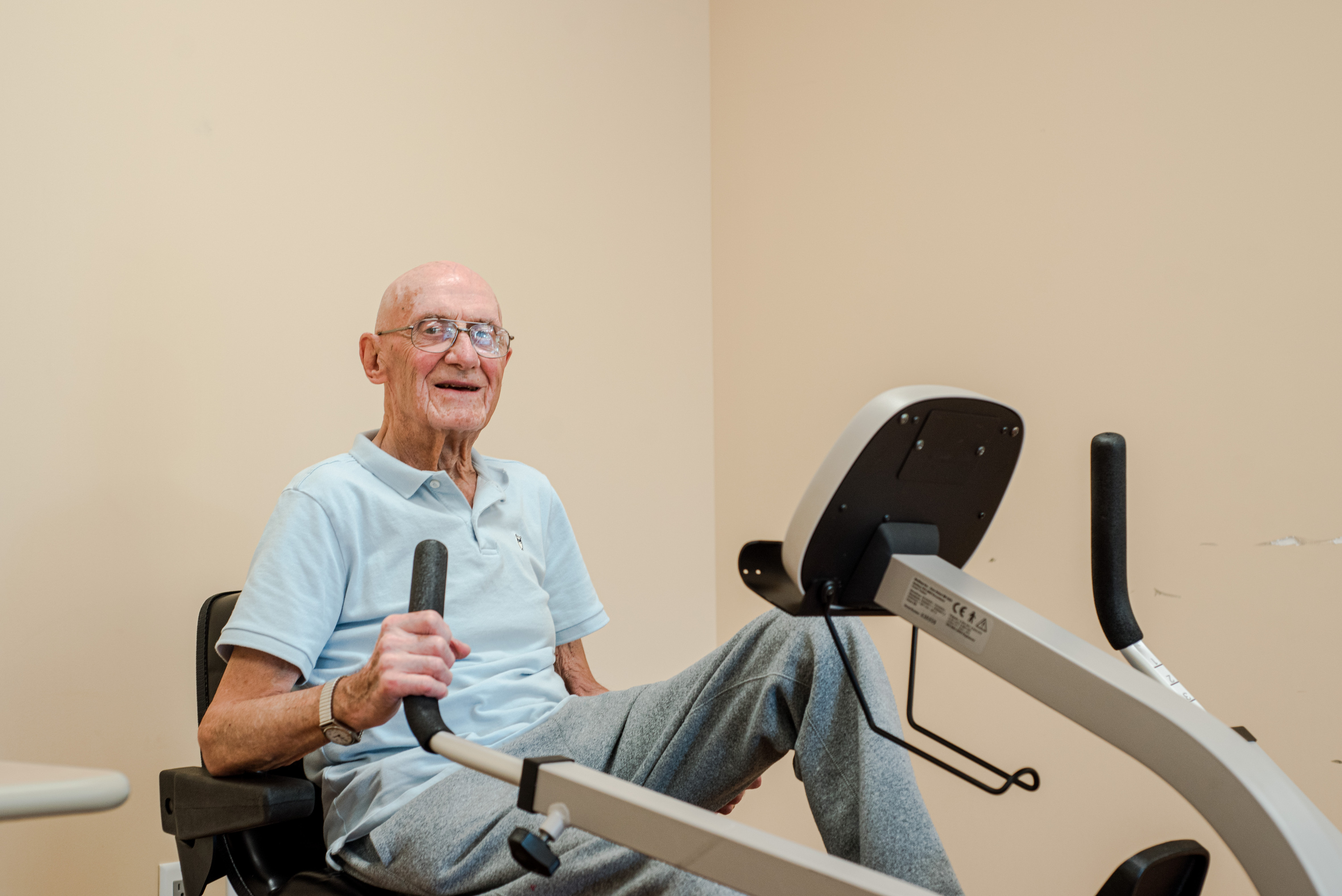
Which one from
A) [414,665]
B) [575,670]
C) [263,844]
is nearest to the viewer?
[414,665]

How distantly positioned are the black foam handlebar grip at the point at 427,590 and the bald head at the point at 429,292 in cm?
69

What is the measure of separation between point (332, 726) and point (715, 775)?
1.42 feet

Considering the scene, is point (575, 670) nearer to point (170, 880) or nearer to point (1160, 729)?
point (170, 880)

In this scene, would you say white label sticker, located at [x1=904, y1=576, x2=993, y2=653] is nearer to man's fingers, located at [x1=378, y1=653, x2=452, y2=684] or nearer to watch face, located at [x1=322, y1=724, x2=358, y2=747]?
man's fingers, located at [x1=378, y1=653, x2=452, y2=684]

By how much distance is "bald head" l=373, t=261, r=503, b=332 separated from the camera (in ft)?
5.02

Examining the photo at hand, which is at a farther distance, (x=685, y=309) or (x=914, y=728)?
(x=685, y=309)

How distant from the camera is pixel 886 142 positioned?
2191 mm

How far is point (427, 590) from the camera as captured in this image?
907 mm

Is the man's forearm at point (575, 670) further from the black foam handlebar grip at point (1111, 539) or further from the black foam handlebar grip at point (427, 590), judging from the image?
the black foam handlebar grip at point (1111, 539)

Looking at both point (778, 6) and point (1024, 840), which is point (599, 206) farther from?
point (1024, 840)

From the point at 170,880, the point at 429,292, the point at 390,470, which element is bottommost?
the point at 170,880

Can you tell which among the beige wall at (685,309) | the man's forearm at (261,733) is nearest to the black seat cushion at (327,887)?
the man's forearm at (261,733)

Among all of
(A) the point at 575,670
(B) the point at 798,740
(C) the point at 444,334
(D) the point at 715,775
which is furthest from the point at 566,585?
(B) the point at 798,740

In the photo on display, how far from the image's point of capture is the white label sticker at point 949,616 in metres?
0.77
